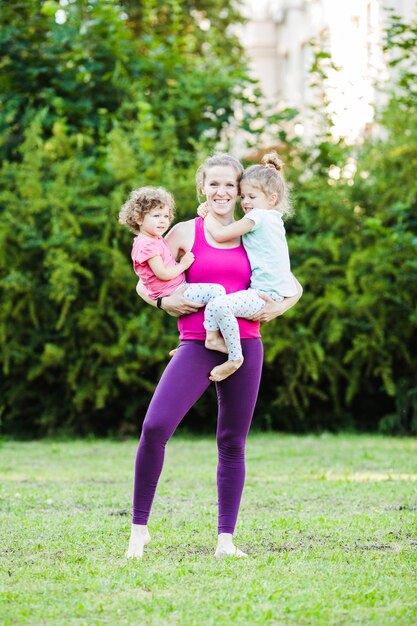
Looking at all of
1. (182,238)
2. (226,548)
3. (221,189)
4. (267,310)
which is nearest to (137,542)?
(226,548)

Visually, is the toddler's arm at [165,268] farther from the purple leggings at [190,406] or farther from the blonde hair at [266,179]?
the blonde hair at [266,179]

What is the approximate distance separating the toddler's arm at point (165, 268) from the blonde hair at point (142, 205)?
0.81 feet

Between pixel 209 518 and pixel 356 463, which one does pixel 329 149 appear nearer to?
pixel 356 463

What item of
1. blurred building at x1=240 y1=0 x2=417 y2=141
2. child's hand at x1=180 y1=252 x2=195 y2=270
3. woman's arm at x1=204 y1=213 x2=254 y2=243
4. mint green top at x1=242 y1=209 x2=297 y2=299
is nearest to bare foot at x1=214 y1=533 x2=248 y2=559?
mint green top at x1=242 y1=209 x2=297 y2=299

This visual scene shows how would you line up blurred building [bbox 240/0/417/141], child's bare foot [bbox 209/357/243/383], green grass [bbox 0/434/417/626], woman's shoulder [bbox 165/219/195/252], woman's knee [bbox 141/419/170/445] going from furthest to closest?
1. blurred building [bbox 240/0/417/141]
2. woman's shoulder [bbox 165/219/195/252]
3. child's bare foot [bbox 209/357/243/383]
4. woman's knee [bbox 141/419/170/445]
5. green grass [bbox 0/434/417/626]

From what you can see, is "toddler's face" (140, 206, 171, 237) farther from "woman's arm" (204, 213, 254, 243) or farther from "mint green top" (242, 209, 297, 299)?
"mint green top" (242, 209, 297, 299)

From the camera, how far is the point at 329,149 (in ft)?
40.0

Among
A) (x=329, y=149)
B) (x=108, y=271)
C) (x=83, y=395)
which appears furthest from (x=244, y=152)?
(x=83, y=395)

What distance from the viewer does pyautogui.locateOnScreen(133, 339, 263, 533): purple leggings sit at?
190 inches

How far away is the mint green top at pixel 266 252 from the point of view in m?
5.11

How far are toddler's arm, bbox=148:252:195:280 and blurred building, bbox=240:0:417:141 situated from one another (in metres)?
6.68

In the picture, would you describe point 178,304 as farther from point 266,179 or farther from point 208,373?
point 266,179

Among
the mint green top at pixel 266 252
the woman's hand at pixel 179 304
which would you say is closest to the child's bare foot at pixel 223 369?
the woman's hand at pixel 179 304

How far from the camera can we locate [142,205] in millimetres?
5086
